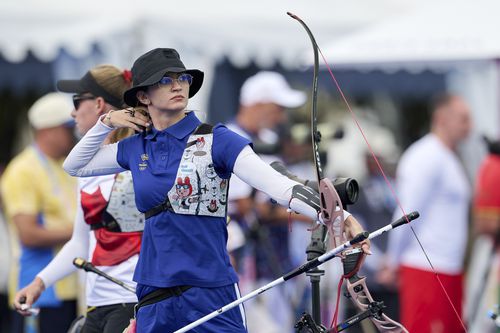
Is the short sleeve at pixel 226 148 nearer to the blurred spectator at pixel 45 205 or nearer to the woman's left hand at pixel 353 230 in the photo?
the woman's left hand at pixel 353 230

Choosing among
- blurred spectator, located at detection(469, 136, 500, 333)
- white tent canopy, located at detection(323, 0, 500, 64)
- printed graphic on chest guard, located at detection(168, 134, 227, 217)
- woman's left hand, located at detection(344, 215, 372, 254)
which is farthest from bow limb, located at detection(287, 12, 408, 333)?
white tent canopy, located at detection(323, 0, 500, 64)

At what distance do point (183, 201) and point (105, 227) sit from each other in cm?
114

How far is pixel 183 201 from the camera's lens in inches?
184

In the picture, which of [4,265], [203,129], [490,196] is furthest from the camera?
[4,265]

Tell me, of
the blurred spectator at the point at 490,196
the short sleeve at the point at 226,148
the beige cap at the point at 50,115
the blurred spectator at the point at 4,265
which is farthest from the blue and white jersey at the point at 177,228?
the blurred spectator at the point at 4,265

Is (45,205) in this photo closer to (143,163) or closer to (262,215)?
(262,215)

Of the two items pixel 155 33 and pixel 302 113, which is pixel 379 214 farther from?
pixel 155 33

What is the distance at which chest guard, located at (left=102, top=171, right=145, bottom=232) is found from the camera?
224 inches

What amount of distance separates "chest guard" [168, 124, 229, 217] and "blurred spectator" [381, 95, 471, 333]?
149 inches

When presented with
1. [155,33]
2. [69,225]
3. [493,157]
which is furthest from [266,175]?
[155,33]

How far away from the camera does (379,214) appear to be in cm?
1102

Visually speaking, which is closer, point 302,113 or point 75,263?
point 75,263

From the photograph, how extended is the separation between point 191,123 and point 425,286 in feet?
12.6

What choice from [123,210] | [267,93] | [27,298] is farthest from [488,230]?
[27,298]
